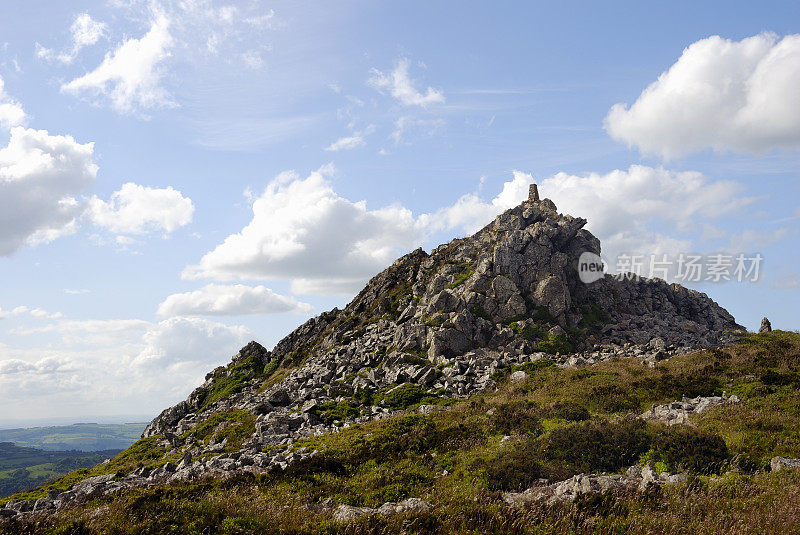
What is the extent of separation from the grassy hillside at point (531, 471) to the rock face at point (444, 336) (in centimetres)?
780

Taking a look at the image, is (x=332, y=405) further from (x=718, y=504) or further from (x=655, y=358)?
(x=718, y=504)

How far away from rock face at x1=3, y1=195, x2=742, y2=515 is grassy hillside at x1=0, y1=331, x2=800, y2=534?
7804 millimetres

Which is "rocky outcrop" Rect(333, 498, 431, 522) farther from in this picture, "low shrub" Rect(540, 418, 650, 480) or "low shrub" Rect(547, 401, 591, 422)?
"low shrub" Rect(547, 401, 591, 422)

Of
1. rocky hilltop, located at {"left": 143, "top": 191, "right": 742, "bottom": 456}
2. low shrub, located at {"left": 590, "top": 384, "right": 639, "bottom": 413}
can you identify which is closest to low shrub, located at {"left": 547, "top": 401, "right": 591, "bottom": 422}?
low shrub, located at {"left": 590, "top": 384, "right": 639, "bottom": 413}

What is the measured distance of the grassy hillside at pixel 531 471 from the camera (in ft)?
36.6

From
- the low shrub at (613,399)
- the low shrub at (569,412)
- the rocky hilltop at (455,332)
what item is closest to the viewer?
the low shrub at (569,412)

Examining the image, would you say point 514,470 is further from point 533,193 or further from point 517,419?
point 533,193

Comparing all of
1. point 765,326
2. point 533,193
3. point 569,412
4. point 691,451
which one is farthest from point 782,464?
point 533,193

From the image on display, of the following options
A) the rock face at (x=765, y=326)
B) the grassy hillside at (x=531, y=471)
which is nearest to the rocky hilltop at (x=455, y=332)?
the rock face at (x=765, y=326)

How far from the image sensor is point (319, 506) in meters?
15.2

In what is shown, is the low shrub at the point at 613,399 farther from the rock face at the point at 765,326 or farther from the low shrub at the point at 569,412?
the rock face at the point at 765,326

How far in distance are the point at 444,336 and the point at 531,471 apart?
3425 cm

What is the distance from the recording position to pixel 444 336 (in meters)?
51.5

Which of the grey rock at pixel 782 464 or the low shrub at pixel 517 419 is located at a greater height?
the grey rock at pixel 782 464
